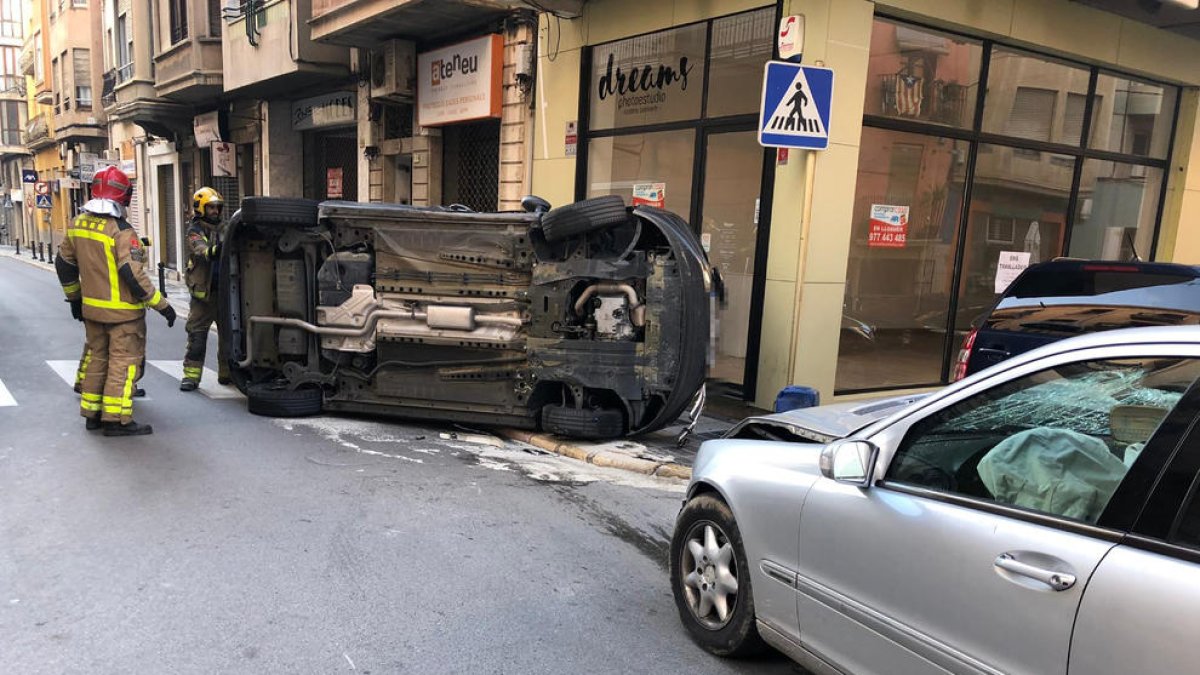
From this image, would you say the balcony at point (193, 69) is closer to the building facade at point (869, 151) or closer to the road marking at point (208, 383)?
the road marking at point (208, 383)

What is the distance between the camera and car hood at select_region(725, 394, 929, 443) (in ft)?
11.2

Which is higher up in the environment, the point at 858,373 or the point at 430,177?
the point at 430,177

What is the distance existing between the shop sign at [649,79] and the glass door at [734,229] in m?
0.74

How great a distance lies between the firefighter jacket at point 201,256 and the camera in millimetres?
8414

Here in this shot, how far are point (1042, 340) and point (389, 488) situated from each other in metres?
4.70

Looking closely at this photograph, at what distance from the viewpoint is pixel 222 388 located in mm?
8727

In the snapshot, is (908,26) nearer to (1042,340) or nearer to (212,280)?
(1042,340)

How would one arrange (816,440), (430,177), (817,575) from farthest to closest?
(430,177), (816,440), (817,575)

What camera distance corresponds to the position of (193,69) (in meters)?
18.4

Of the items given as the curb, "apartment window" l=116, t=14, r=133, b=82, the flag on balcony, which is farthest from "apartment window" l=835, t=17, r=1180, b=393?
"apartment window" l=116, t=14, r=133, b=82

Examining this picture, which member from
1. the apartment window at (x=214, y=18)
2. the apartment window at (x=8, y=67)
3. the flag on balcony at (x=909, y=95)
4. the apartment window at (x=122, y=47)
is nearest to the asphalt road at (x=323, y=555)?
the flag on balcony at (x=909, y=95)

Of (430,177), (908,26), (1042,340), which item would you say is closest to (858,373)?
(1042,340)

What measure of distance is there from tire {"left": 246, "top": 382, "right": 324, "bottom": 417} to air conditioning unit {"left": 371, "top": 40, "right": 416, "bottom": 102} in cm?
738

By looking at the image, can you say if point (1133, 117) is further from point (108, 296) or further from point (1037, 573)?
point (108, 296)
